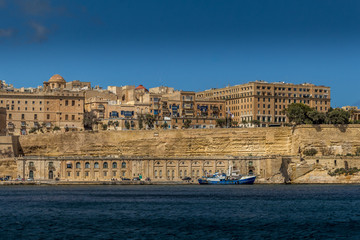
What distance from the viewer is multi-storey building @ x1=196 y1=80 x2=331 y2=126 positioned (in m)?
129

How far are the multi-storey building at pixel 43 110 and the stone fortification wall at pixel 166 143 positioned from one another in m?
12.1

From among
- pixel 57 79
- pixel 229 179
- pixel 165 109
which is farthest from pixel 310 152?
pixel 57 79

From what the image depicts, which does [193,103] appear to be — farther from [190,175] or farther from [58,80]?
[190,175]

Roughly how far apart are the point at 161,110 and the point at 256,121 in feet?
61.0

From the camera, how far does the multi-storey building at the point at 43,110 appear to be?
419 ft

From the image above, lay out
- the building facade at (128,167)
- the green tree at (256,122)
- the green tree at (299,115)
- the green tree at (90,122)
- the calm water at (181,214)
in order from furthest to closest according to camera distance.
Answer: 1. the green tree at (90,122)
2. the green tree at (256,122)
3. the green tree at (299,115)
4. the building facade at (128,167)
5. the calm water at (181,214)

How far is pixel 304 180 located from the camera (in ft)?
317

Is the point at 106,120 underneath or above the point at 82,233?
above

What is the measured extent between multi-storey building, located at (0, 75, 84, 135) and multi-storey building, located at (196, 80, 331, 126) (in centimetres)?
2739

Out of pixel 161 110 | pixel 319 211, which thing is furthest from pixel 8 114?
pixel 319 211

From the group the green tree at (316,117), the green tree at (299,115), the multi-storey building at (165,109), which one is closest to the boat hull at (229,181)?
the green tree at (299,115)

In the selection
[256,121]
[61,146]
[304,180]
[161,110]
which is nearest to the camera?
[304,180]

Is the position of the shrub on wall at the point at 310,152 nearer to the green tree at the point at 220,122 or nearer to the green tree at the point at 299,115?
the green tree at the point at 299,115

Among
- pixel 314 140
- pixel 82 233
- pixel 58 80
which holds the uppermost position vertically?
pixel 58 80
